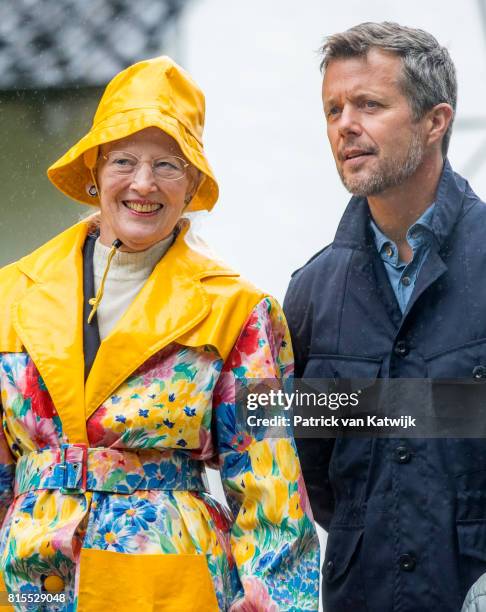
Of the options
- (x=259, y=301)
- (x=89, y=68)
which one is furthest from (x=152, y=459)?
(x=89, y=68)

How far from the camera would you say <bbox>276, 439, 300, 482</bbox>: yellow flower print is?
5.72 ft

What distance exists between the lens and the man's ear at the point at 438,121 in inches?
80.7

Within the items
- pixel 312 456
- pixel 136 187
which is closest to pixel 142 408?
pixel 136 187

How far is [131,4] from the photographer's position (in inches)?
92.4

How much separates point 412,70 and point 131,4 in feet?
2.29

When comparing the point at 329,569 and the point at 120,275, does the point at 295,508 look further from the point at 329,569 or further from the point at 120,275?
the point at 120,275

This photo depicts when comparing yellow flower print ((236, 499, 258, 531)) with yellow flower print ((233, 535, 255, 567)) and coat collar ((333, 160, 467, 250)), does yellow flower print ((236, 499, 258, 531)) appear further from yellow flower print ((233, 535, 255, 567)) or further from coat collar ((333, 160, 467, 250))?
coat collar ((333, 160, 467, 250))

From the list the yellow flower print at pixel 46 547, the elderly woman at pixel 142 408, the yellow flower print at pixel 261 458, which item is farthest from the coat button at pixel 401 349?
the yellow flower print at pixel 46 547

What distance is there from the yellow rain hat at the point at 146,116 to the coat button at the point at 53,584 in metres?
0.67

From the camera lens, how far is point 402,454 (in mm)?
1914

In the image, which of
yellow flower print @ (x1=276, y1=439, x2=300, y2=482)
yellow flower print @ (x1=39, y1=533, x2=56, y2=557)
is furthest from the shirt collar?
Answer: yellow flower print @ (x1=39, y1=533, x2=56, y2=557)

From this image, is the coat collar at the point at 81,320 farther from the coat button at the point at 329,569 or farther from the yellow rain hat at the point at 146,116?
the coat button at the point at 329,569

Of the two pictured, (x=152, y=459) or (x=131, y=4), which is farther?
(x=131, y=4)

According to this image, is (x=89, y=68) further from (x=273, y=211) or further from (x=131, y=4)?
(x=273, y=211)
